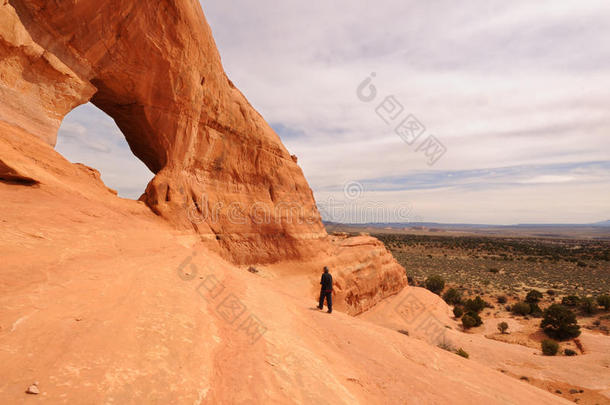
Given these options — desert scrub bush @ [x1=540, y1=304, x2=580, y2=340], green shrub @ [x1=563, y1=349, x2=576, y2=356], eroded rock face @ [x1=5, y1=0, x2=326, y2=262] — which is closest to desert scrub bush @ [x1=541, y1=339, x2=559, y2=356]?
green shrub @ [x1=563, y1=349, x2=576, y2=356]

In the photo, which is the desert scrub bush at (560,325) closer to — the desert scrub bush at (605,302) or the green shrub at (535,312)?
the green shrub at (535,312)

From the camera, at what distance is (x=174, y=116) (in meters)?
13.8

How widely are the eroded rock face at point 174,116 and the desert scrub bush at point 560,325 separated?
13648 millimetres

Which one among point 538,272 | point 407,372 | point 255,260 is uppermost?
point 255,260

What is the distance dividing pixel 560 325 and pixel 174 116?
1130 inches

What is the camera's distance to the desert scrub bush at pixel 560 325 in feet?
68.1

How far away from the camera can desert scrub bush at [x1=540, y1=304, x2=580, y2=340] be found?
20.8 m

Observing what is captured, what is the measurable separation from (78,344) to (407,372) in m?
6.50

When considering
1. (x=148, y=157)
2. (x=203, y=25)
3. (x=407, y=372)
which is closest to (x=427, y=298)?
(x=407, y=372)

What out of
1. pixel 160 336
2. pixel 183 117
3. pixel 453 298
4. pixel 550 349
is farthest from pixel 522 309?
pixel 160 336

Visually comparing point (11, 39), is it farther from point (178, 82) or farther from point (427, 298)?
point (427, 298)

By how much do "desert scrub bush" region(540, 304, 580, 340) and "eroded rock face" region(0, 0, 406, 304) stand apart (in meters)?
13.6

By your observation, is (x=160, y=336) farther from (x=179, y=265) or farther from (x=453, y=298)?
(x=453, y=298)

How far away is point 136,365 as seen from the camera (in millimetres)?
3635
